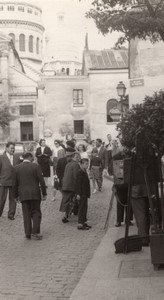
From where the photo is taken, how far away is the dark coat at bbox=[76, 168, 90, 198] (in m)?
11.4

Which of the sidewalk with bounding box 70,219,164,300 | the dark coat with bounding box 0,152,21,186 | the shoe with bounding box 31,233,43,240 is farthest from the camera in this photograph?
the dark coat with bounding box 0,152,21,186

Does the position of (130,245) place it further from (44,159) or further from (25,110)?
(25,110)

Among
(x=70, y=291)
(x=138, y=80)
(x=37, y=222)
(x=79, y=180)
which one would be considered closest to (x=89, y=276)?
(x=70, y=291)

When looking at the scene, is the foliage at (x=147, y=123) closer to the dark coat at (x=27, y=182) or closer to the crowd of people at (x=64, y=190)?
the crowd of people at (x=64, y=190)

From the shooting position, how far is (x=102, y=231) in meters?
10.9

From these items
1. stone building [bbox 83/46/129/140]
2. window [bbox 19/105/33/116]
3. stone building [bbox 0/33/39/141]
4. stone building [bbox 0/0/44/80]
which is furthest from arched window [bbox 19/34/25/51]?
stone building [bbox 83/46/129/140]

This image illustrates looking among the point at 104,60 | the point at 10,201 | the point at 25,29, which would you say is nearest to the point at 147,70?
the point at 10,201

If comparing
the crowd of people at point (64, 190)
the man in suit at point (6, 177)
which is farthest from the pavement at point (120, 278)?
the man in suit at point (6, 177)

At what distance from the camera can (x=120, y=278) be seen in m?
6.71

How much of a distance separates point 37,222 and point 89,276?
348 cm

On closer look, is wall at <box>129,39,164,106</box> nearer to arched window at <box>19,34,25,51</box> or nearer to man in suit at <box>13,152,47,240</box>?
man in suit at <box>13,152,47,240</box>

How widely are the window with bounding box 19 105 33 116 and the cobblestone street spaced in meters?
48.9

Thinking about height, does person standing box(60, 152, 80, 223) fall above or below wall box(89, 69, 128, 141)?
below

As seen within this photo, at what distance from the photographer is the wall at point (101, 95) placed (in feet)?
167
